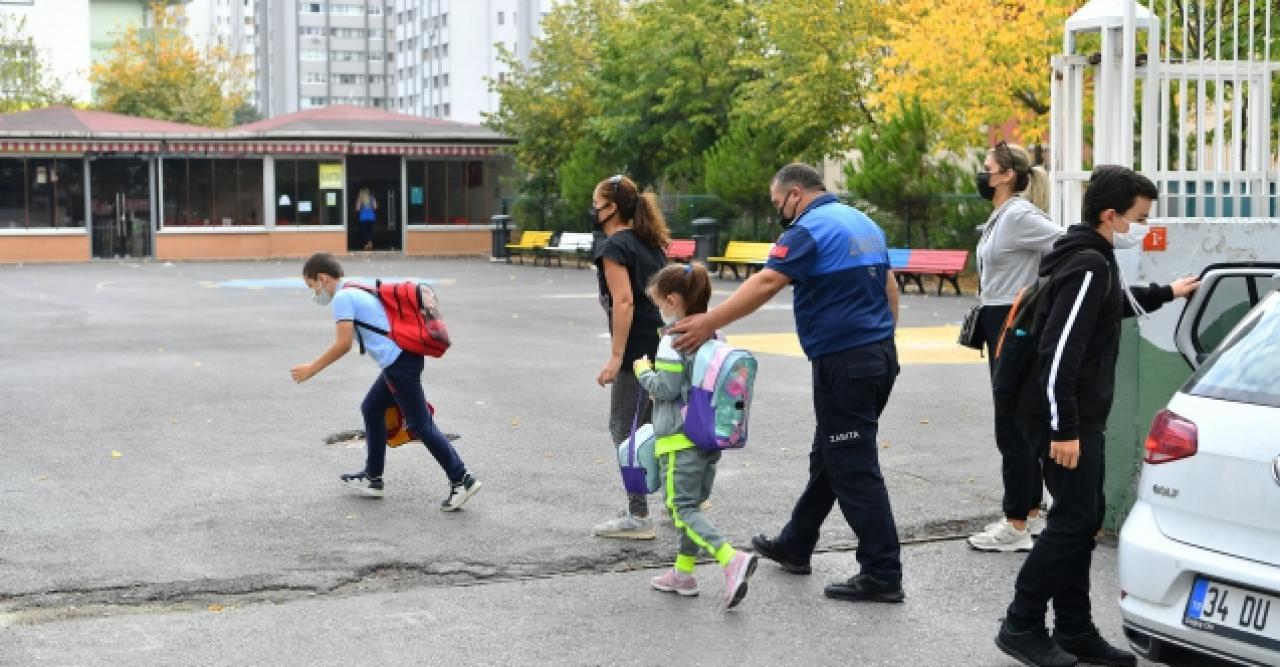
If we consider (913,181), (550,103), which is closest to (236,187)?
(550,103)

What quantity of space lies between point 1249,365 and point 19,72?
7223 centimetres

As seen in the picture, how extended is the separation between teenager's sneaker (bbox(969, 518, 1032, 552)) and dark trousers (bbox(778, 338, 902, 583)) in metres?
1.03

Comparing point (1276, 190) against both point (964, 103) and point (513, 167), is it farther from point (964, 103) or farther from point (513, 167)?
point (513, 167)

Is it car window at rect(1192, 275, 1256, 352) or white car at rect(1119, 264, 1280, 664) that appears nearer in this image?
white car at rect(1119, 264, 1280, 664)

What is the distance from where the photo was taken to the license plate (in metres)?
4.50

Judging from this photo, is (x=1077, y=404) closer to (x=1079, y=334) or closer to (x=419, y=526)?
(x=1079, y=334)

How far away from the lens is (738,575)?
6359 millimetres

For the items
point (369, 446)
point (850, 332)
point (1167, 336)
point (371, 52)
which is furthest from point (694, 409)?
point (371, 52)

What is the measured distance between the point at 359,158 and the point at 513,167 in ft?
14.6

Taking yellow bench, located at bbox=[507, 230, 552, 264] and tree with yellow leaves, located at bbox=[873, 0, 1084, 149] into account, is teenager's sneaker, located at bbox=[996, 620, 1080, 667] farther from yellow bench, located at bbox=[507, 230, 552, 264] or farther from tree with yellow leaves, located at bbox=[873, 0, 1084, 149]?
yellow bench, located at bbox=[507, 230, 552, 264]

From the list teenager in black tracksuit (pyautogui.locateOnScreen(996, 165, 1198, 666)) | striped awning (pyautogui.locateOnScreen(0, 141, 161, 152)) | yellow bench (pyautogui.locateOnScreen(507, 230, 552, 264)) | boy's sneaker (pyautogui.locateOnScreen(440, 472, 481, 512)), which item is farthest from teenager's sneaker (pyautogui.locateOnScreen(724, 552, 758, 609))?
striped awning (pyautogui.locateOnScreen(0, 141, 161, 152))

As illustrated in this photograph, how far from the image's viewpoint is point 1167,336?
7.42 m

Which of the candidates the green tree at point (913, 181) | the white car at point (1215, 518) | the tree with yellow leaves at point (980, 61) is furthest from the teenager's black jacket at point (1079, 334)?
the green tree at point (913, 181)

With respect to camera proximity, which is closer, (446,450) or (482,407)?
(446,450)
